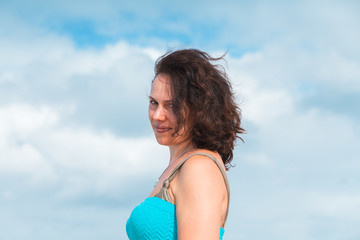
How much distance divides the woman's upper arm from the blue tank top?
0.37 feet

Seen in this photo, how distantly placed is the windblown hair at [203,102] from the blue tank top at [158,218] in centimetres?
23

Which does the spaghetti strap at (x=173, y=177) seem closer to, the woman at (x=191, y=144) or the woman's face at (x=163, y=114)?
the woman at (x=191, y=144)

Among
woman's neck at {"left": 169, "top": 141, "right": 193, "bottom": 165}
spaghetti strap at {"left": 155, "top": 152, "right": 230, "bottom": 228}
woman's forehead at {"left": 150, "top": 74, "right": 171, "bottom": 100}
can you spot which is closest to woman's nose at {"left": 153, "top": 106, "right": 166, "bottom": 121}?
woman's forehead at {"left": 150, "top": 74, "right": 171, "bottom": 100}

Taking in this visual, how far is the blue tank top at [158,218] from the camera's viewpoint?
3.94m

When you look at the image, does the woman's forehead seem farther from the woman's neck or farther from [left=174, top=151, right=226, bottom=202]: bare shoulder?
[left=174, top=151, right=226, bottom=202]: bare shoulder

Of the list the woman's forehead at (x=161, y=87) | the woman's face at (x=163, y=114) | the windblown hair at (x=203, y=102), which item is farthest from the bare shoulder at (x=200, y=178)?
the woman's forehead at (x=161, y=87)

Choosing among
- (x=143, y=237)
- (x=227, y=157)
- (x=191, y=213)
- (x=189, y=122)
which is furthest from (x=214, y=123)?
(x=143, y=237)

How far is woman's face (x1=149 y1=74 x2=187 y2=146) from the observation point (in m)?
4.24

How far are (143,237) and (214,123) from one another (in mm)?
1038

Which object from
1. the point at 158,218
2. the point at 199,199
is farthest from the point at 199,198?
the point at 158,218

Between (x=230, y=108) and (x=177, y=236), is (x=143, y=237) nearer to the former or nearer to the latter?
(x=177, y=236)

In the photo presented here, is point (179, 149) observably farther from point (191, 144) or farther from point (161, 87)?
point (161, 87)

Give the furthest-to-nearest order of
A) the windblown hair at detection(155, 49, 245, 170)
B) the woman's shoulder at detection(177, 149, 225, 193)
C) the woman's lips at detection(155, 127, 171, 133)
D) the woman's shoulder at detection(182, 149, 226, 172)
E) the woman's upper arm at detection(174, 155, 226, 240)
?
the woman's lips at detection(155, 127, 171, 133) < the windblown hair at detection(155, 49, 245, 170) < the woman's shoulder at detection(182, 149, 226, 172) < the woman's shoulder at detection(177, 149, 225, 193) < the woman's upper arm at detection(174, 155, 226, 240)

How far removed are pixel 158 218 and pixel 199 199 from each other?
46cm
